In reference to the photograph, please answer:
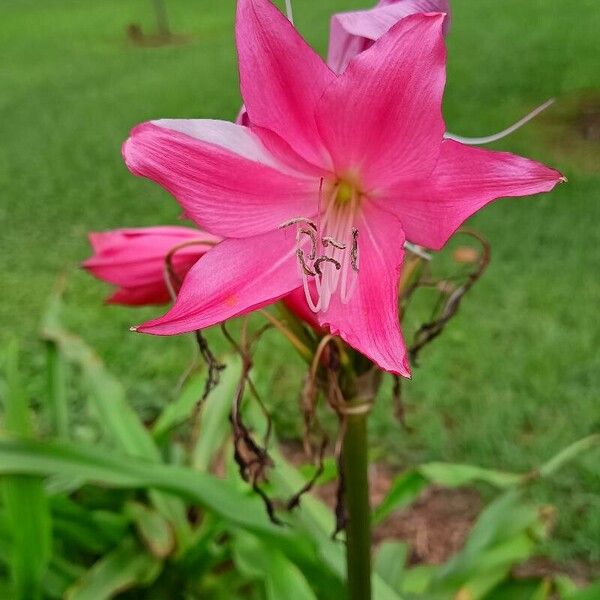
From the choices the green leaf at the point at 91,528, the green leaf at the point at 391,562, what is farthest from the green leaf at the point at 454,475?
the green leaf at the point at 91,528

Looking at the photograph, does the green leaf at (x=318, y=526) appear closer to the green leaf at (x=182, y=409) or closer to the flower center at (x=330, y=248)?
the green leaf at (x=182, y=409)

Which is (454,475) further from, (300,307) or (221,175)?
(221,175)

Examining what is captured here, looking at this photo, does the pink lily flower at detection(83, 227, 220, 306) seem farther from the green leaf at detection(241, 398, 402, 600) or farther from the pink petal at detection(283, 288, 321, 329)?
the green leaf at detection(241, 398, 402, 600)

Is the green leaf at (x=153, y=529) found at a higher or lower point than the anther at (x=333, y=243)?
lower

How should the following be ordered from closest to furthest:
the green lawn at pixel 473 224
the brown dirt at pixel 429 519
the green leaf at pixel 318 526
→ the green leaf at pixel 318 526, the brown dirt at pixel 429 519, the green lawn at pixel 473 224

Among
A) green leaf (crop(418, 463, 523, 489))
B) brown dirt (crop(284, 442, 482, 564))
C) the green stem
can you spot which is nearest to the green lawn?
brown dirt (crop(284, 442, 482, 564))

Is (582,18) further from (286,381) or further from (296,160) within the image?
(296,160)
